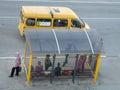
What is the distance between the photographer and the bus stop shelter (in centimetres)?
1688

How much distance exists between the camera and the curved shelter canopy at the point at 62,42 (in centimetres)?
1691

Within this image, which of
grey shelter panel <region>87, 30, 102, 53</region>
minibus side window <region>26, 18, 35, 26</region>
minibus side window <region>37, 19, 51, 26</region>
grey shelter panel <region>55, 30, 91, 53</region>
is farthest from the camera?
minibus side window <region>37, 19, 51, 26</region>

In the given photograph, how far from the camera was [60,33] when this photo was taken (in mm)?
17906

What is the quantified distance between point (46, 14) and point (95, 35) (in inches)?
182

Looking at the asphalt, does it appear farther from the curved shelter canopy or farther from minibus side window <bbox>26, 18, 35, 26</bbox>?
the curved shelter canopy

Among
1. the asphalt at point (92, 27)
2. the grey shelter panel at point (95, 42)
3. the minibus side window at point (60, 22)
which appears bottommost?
the asphalt at point (92, 27)

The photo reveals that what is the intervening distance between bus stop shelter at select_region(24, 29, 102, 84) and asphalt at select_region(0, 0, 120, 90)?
0.49 m

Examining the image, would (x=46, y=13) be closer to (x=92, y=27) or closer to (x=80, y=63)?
(x=92, y=27)

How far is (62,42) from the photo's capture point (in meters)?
17.4

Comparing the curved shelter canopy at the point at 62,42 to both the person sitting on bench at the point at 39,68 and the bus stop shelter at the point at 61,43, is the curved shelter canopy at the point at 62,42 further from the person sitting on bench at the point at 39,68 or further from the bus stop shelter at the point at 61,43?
the person sitting on bench at the point at 39,68

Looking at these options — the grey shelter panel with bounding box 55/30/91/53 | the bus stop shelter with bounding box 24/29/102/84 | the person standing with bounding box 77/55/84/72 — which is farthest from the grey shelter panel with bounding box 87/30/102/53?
the person standing with bounding box 77/55/84/72

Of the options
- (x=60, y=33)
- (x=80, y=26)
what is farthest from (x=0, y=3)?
(x=60, y=33)

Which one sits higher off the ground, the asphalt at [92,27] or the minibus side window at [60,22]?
the minibus side window at [60,22]

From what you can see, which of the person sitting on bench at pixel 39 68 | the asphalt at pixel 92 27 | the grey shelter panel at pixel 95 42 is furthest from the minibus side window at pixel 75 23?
the person sitting on bench at pixel 39 68
